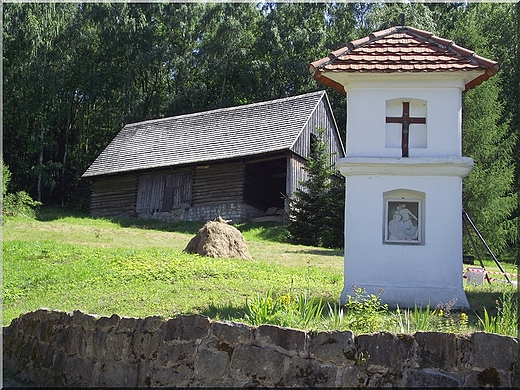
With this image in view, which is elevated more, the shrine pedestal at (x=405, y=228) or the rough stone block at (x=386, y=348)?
the shrine pedestal at (x=405, y=228)

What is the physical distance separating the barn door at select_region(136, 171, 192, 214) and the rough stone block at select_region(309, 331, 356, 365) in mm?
24100

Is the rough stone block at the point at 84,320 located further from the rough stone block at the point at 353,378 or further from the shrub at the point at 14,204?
the shrub at the point at 14,204

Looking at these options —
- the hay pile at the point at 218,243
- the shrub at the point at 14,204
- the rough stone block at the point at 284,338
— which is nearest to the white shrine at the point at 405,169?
the rough stone block at the point at 284,338

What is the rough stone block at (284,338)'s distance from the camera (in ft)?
21.7

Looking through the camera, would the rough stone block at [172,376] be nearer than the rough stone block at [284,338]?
No

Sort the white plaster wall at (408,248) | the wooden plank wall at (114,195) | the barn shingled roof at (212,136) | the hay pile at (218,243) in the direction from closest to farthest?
the white plaster wall at (408,248) < the hay pile at (218,243) < the barn shingled roof at (212,136) < the wooden plank wall at (114,195)

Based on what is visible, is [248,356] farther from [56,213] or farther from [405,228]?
[56,213]

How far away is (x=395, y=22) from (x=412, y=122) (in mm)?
31223

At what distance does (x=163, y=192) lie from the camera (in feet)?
104

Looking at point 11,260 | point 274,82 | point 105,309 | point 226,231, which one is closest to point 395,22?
point 274,82

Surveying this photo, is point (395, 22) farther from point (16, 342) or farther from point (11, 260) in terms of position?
point (16, 342)

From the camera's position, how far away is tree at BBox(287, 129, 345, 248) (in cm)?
2238

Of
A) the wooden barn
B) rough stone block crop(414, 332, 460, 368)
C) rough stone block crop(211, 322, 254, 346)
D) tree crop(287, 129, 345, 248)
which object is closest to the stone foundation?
the wooden barn

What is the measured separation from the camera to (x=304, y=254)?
17.9 m
